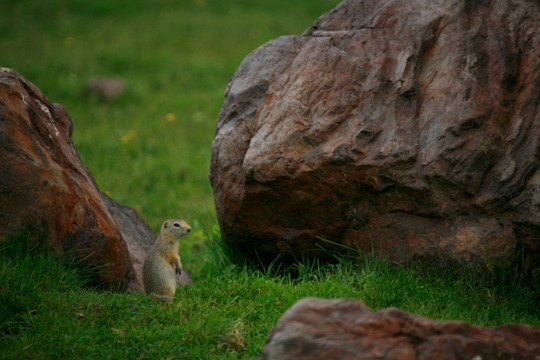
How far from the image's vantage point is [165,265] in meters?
5.65

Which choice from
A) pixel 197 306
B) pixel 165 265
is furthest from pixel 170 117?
pixel 197 306

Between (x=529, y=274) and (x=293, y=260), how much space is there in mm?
2158

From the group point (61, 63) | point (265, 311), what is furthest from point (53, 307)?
point (61, 63)

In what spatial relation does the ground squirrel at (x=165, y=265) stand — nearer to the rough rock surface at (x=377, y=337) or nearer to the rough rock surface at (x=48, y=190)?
the rough rock surface at (x=48, y=190)

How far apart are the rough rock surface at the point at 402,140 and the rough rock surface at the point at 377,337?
5.33ft

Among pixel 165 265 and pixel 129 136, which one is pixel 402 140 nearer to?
pixel 165 265

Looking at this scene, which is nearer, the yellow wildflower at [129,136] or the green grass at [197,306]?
the green grass at [197,306]

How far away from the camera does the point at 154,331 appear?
14.6ft

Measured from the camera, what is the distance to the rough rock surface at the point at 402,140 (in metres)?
4.80

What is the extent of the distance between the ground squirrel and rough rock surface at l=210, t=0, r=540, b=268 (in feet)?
1.93

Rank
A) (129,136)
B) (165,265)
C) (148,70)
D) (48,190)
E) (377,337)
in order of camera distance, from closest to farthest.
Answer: (377,337), (48,190), (165,265), (129,136), (148,70)

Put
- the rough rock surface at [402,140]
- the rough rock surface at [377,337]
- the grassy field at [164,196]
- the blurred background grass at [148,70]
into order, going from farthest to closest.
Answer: the blurred background grass at [148,70], the rough rock surface at [402,140], the grassy field at [164,196], the rough rock surface at [377,337]

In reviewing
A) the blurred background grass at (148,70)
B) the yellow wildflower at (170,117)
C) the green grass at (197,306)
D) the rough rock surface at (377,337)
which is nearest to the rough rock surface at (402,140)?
the green grass at (197,306)

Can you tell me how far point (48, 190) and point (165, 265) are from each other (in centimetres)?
Answer: 132
